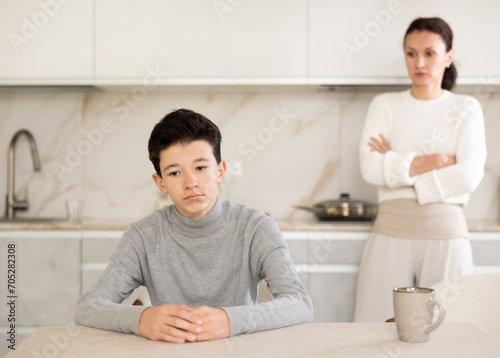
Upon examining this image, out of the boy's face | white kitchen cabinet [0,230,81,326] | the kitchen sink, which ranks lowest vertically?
white kitchen cabinet [0,230,81,326]

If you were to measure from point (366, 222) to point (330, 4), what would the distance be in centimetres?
110

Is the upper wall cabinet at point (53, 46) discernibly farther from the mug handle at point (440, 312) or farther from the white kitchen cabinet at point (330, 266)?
the mug handle at point (440, 312)

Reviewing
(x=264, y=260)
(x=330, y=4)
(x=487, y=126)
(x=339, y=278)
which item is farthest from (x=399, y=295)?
(x=487, y=126)

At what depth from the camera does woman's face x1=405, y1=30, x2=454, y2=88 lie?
2.54 meters

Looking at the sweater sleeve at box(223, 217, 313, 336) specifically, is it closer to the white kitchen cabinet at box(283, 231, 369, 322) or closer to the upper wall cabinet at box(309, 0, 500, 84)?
the white kitchen cabinet at box(283, 231, 369, 322)

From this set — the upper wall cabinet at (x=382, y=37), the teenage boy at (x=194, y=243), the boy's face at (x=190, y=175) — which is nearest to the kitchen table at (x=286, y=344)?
the teenage boy at (x=194, y=243)

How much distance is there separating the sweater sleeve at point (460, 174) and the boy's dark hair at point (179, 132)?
4.09 ft

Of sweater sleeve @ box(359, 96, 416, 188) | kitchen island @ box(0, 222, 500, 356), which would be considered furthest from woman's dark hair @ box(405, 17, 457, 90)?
kitchen island @ box(0, 222, 500, 356)

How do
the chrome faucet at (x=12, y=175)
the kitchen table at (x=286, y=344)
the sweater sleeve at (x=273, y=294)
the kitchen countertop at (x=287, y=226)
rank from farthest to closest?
1. the chrome faucet at (x=12, y=175)
2. the kitchen countertop at (x=287, y=226)
3. the sweater sleeve at (x=273, y=294)
4. the kitchen table at (x=286, y=344)

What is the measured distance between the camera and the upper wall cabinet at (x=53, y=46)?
9.95 ft

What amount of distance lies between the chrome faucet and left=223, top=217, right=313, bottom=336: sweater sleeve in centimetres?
212

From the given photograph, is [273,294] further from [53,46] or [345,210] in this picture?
[53,46]

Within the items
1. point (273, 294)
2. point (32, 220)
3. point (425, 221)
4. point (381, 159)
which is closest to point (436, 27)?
point (381, 159)

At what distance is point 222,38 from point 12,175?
1371 mm
